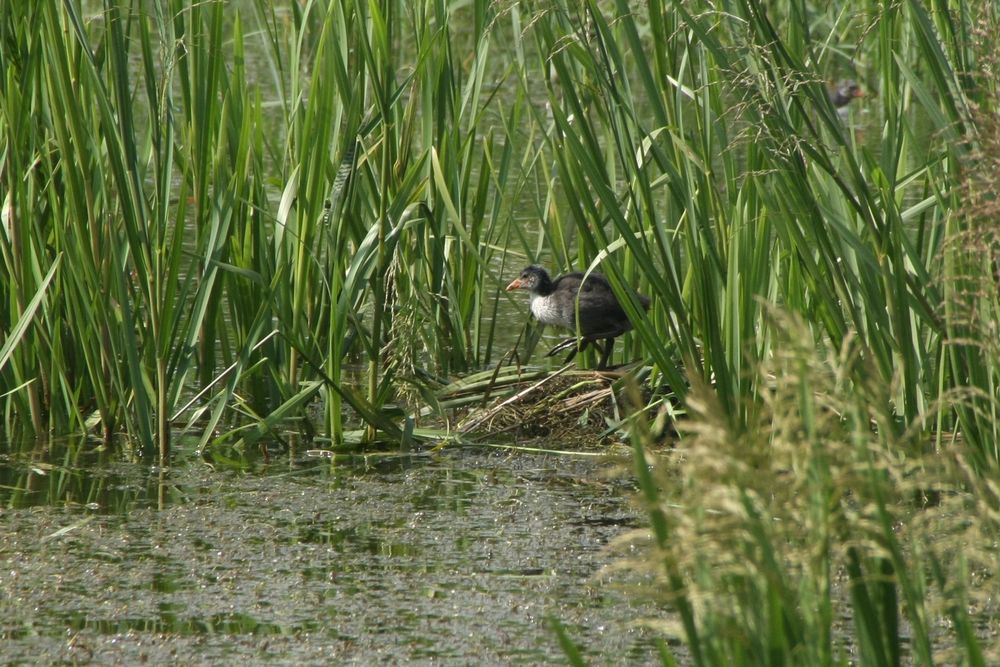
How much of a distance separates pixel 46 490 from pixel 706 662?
2.30m

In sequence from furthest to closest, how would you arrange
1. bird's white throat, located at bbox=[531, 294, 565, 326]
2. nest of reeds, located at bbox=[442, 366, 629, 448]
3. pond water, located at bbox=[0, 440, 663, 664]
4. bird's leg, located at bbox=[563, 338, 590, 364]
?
bird's white throat, located at bbox=[531, 294, 565, 326] < bird's leg, located at bbox=[563, 338, 590, 364] < nest of reeds, located at bbox=[442, 366, 629, 448] < pond water, located at bbox=[0, 440, 663, 664]

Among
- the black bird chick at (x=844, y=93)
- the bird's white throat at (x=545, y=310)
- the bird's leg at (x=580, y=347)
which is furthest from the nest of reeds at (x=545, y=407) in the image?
the black bird chick at (x=844, y=93)

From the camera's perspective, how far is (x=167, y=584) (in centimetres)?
293

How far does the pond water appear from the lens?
263 cm

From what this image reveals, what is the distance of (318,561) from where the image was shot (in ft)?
10.1

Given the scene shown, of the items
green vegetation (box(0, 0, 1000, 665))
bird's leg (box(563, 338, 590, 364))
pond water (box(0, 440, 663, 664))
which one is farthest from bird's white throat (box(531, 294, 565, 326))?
pond water (box(0, 440, 663, 664))

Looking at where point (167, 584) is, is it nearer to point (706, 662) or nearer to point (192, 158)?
point (192, 158)

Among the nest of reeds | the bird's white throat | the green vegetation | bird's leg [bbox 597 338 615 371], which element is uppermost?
the green vegetation

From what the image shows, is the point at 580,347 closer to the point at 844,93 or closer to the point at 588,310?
the point at 588,310

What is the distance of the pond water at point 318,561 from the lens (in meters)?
2.63

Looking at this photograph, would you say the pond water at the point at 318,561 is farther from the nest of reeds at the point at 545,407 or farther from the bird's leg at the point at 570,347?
the bird's leg at the point at 570,347

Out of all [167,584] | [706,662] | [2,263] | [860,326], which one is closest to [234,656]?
[167,584]

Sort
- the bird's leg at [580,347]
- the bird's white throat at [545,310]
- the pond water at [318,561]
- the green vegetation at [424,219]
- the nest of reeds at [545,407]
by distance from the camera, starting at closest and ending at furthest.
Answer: the pond water at [318,561] → the green vegetation at [424,219] → the nest of reeds at [545,407] → the bird's leg at [580,347] → the bird's white throat at [545,310]

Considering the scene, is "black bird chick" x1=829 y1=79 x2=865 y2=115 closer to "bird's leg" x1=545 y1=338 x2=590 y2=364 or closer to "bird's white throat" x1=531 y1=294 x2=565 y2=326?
"bird's leg" x1=545 y1=338 x2=590 y2=364
